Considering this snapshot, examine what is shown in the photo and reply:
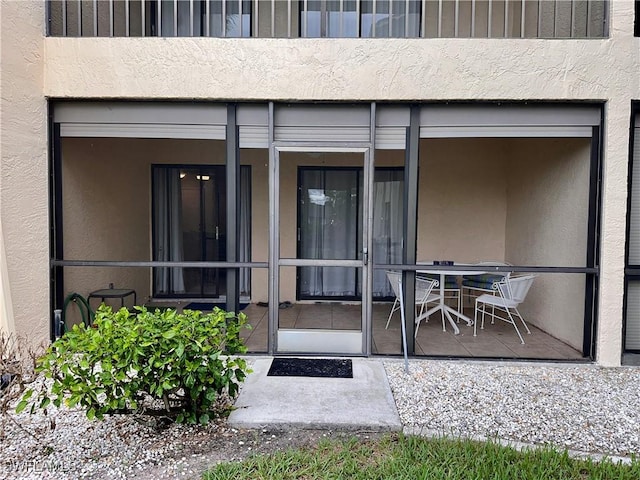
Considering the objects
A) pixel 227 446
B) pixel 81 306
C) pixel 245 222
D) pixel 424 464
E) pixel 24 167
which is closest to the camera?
pixel 424 464

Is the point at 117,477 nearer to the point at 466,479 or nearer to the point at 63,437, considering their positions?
the point at 63,437

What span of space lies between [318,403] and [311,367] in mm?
715

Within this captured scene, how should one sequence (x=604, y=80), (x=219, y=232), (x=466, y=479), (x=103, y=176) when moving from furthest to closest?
(x=219, y=232) → (x=103, y=176) → (x=604, y=80) → (x=466, y=479)

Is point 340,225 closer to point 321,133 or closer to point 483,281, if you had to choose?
point 321,133

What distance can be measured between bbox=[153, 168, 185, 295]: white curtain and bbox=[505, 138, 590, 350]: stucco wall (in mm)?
4946

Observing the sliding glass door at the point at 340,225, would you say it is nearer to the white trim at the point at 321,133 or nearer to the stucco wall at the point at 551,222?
the white trim at the point at 321,133

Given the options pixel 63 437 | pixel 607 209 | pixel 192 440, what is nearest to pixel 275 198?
pixel 192 440

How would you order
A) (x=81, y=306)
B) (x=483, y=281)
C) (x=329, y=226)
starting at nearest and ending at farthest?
(x=81, y=306), (x=483, y=281), (x=329, y=226)

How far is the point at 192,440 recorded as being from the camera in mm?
2518

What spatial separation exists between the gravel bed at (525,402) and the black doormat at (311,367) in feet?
1.36

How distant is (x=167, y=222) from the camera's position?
6254 millimetres

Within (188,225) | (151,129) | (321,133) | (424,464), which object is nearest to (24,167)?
(151,129)

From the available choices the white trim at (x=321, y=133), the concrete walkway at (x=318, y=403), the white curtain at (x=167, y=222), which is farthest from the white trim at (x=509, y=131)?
the white curtain at (x=167, y=222)

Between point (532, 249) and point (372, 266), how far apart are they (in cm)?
257
